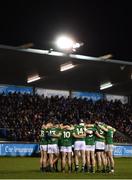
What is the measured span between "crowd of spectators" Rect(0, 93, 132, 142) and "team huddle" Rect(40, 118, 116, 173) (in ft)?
64.7

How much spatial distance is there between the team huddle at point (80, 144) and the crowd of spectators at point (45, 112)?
1971cm

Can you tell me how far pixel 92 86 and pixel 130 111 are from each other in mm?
5653

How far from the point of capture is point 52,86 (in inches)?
1966

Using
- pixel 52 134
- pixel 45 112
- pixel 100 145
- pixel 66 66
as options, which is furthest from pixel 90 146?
pixel 45 112

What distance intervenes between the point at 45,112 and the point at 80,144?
84.6ft

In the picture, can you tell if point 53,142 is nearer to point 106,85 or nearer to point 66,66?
point 66,66

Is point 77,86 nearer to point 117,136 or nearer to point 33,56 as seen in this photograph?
point 117,136

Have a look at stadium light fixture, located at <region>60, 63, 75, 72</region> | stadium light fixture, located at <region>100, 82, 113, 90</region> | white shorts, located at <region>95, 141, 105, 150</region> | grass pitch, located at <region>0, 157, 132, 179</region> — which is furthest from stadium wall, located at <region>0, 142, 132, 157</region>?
white shorts, located at <region>95, 141, 105, 150</region>

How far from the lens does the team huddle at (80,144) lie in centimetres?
2142

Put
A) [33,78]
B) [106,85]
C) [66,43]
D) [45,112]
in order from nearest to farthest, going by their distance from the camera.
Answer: [66,43]
[33,78]
[45,112]
[106,85]

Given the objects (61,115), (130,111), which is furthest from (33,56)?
(130,111)

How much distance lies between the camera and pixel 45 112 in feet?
155

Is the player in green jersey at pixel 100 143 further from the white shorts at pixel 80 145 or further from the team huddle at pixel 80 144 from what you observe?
the white shorts at pixel 80 145

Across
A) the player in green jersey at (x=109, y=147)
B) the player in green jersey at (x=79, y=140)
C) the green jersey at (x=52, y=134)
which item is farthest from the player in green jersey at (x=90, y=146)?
the green jersey at (x=52, y=134)
